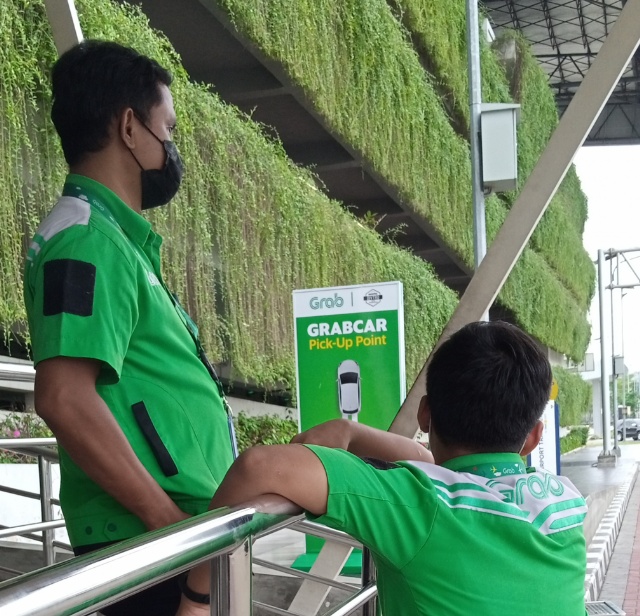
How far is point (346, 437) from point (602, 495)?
10777 mm

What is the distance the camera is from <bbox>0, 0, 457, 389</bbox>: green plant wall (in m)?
5.13

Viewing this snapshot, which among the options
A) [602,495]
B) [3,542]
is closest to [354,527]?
[3,542]

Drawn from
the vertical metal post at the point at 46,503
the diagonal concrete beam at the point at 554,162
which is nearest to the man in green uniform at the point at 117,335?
the diagonal concrete beam at the point at 554,162

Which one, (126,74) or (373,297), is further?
(373,297)

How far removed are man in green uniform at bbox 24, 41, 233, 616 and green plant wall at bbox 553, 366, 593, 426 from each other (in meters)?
24.8

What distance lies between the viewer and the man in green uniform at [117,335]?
1.59 m

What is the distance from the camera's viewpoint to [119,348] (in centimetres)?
164

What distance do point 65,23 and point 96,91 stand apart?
1.43 meters

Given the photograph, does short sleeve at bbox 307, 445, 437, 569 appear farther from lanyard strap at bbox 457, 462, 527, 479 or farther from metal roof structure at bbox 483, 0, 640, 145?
metal roof structure at bbox 483, 0, 640, 145

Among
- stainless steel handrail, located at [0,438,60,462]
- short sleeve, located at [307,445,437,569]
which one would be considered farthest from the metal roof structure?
short sleeve, located at [307,445,437,569]

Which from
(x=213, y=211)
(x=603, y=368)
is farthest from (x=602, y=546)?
(x=603, y=368)

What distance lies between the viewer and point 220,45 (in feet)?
35.7

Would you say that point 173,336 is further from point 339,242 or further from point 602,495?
point 602,495

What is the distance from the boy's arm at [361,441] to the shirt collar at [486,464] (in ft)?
0.86
